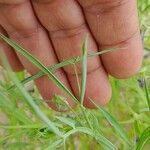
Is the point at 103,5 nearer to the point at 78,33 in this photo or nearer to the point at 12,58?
the point at 78,33

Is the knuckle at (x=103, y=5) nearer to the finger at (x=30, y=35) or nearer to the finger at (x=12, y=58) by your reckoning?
the finger at (x=30, y=35)

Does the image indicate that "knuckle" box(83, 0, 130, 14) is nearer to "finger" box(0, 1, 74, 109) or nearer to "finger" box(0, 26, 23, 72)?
"finger" box(0, 1, 74, 109)

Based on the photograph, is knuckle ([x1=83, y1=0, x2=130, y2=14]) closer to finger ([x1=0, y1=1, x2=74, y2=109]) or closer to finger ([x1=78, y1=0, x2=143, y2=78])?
finger ([x1=78, y1=0, x2=143, y2=78])

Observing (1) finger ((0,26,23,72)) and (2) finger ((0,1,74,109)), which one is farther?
(1) finger ((0,26,23,72))

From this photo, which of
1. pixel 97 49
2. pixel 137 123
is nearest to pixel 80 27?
pixel 97 49

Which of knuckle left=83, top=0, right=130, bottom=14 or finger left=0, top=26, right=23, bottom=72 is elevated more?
knuckle left=83, top=0, right=130, bottom=14

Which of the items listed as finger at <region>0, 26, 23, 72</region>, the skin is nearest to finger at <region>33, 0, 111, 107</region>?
the skin

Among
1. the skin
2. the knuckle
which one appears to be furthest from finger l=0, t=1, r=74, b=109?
the knuckle

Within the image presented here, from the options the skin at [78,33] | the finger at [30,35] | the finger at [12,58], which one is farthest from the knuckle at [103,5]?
the finger at [12,58]
